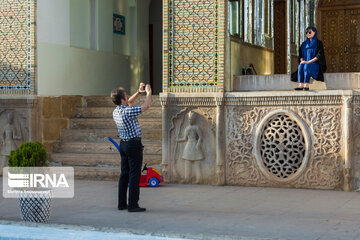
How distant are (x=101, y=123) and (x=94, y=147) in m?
0.68

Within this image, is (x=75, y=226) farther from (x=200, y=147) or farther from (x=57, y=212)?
(x=200, y=147)

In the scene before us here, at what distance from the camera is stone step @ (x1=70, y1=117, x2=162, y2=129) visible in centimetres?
1114

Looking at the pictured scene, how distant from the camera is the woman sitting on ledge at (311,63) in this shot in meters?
9.27

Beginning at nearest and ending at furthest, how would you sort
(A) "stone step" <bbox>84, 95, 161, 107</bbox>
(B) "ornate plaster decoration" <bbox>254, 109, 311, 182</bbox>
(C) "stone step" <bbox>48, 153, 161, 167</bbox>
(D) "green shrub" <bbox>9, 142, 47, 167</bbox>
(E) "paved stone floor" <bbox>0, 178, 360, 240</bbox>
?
(E) "paved stone floor" <bbox>0, 178, 360, 240</bbox>
(D) "green shrub" <bbox>9, 142, 47, 167</bbox>
(B) "ornate plaster decoration" <bbox>254, 109, 311, 182</bbox>
(C) "stone step" <bbox>48, 153, 161, 167</bbox>
(A) "stone step" <bbox>84, 95, 161, 107</bbox>

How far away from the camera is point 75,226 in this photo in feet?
20.5

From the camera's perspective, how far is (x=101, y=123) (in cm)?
1160

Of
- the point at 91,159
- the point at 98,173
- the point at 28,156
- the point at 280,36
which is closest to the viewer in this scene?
the point at 28,156

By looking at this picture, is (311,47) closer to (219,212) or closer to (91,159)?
(219,212)

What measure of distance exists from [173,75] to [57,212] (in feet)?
11.0

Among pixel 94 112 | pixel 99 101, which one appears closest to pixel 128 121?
pixel 94 112

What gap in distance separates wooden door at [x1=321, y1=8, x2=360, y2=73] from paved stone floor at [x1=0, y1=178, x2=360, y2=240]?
5.91 m

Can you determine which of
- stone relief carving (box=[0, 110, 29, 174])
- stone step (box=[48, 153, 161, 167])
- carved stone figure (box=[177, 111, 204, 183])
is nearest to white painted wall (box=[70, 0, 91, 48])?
stone relief carving (box=[0, 110, 29, 174])

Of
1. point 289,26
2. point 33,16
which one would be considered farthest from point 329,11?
point 33,16

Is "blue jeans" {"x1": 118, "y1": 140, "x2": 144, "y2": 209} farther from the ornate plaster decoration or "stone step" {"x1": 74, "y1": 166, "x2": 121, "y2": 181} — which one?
"stone step" {"x1": 74, "y1": 166, "x2": 121, "y2": 181}
